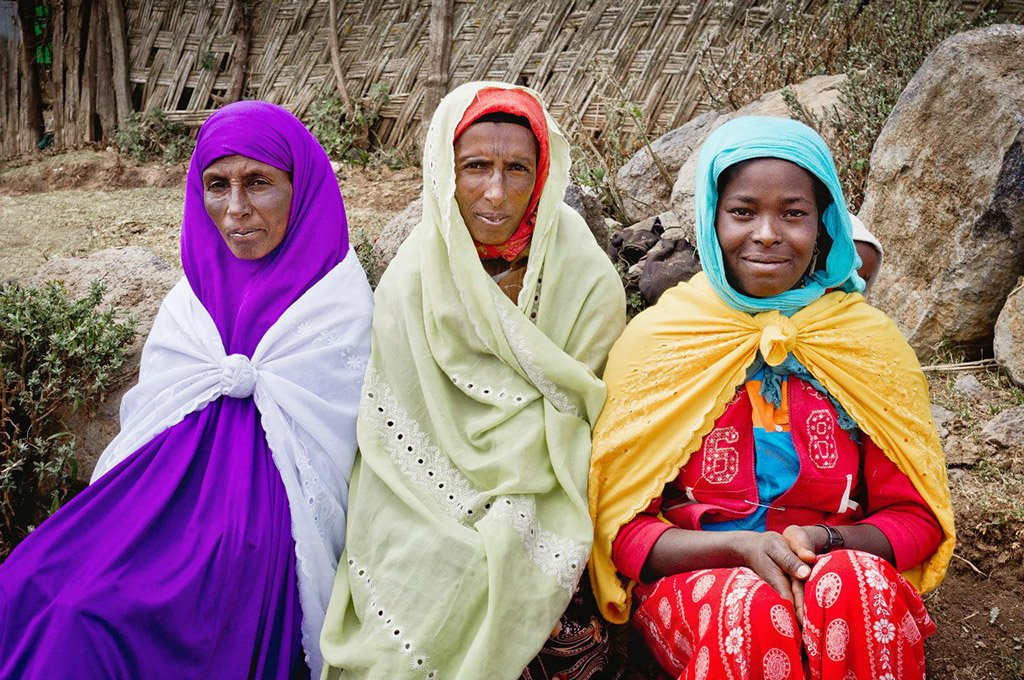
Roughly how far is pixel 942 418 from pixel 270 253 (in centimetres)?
269

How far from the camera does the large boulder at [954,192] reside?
4.02 meters

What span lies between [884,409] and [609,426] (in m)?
0.71

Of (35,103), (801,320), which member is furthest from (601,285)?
(35,103)

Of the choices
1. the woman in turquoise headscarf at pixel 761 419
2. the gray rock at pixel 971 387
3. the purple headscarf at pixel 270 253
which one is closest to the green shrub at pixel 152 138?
the purple headscarf at pixel 270 253

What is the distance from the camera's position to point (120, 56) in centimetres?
783

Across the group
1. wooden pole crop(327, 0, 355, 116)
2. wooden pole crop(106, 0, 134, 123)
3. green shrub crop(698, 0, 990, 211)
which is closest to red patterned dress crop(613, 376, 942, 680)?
green shrub crop(698, 0, 990, 211)

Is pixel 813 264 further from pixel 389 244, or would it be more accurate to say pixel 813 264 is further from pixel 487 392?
pixel 389 244

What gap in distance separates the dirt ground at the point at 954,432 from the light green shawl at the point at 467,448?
55.2 inches

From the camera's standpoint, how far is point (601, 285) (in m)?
2.83

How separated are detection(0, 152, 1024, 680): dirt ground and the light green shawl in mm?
1402

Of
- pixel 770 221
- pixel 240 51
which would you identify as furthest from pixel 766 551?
pixel 240 51

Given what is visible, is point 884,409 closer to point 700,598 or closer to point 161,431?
point 700,598

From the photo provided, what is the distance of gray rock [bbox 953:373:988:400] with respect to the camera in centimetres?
395

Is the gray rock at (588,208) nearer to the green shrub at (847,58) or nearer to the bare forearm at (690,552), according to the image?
the green shrub at (847,58)
